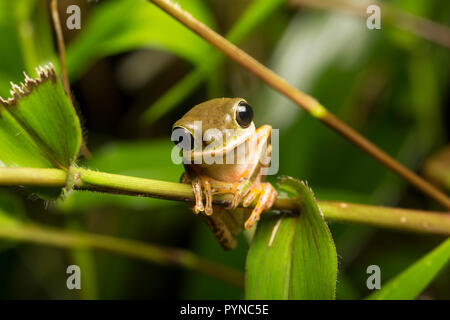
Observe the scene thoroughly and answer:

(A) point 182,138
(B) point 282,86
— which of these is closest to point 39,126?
(A) point 182,138

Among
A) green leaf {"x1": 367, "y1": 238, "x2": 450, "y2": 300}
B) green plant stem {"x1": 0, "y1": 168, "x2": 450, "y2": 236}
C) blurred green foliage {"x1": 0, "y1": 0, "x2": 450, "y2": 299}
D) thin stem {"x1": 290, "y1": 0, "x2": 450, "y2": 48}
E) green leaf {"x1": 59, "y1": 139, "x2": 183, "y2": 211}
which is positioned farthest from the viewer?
thin stem {"x1": 290, "y1": 0, "x2": 450, "y2": 48}

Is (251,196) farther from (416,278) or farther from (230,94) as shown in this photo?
(230,94)

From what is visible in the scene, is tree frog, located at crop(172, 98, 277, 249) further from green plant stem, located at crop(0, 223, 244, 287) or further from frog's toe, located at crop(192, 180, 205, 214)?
green plant stem, located at crop(0, 223, 244, 287)

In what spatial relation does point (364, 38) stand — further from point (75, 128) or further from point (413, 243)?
point (75, 128)

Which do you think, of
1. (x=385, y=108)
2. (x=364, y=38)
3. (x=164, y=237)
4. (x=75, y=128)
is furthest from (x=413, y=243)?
(x=75, y=128)

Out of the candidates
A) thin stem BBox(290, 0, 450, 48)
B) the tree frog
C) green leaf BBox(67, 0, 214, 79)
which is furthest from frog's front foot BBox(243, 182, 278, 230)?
thin stem BBox(290, 0, 450, 48)
